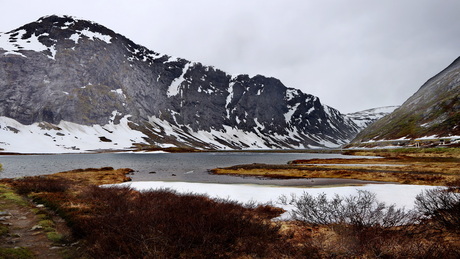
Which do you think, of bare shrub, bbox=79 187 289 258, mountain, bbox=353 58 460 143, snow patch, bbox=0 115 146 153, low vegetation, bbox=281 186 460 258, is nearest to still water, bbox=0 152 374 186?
low vegetation, bbox=281 186 460 258

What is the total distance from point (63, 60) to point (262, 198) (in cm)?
23554

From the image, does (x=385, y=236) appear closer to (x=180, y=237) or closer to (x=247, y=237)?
(x=247, y=237)

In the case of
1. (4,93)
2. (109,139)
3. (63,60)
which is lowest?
(109,139)

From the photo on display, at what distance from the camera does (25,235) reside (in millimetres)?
9555

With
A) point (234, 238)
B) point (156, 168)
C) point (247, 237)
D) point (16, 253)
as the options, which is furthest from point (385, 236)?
point (156, 168)

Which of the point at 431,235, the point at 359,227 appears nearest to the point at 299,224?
the point at 359,227

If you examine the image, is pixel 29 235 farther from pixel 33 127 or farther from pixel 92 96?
pixel 92 96

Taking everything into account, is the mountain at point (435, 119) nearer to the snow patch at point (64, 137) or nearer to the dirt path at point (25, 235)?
the dirt path at point (25, 235)

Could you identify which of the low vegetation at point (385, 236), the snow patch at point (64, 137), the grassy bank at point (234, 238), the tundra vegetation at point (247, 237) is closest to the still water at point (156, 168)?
the low vegetation at point (385, 236)

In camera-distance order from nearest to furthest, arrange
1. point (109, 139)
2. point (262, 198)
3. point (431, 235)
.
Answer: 1. point (431, 235)
2. point (262, 198)
3. point (109, 139)

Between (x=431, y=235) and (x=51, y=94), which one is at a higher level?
(x=51, y=94)

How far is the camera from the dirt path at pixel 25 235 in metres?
7.65

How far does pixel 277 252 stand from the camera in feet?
22.8

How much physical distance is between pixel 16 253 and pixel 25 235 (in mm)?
2805
